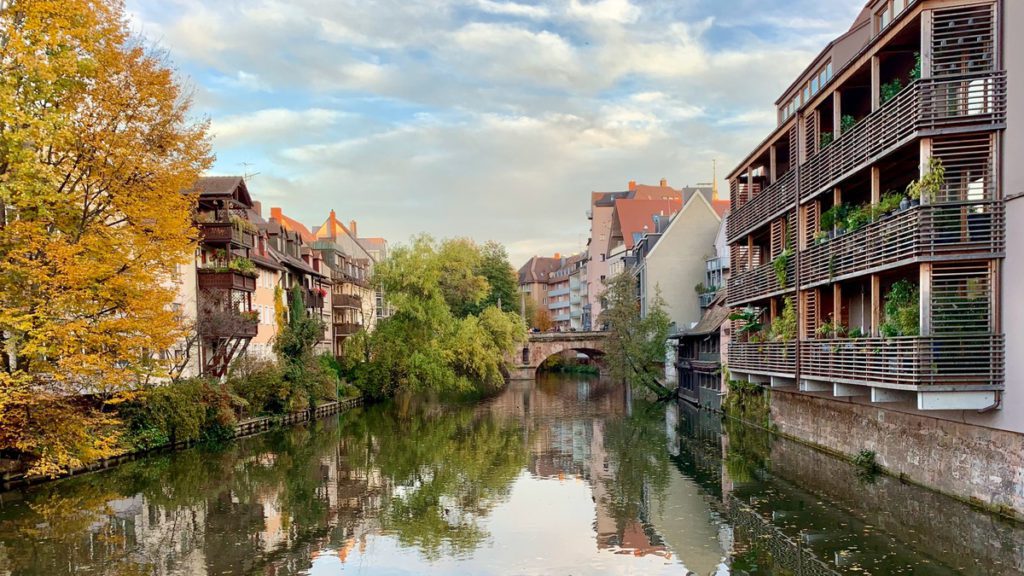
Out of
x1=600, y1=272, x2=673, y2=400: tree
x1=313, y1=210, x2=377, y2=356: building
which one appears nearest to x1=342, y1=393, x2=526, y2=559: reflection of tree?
x1=600, y1=272, x2=673, y2=400: tree

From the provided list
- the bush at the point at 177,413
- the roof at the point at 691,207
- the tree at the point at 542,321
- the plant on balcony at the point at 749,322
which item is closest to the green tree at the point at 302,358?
the bush at the point at 177,413

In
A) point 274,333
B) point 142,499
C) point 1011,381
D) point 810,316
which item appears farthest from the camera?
point 274,333

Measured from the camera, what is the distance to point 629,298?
158 feet

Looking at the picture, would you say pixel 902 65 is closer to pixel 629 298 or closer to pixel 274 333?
pixel 629 298

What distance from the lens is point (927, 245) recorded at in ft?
49.8

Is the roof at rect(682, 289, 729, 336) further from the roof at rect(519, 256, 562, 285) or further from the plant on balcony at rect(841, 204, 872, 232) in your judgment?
the roof at rect(519, 256, 562, 285)

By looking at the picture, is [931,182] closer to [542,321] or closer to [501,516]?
[501,516]

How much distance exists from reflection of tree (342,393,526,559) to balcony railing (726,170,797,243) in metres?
11.3

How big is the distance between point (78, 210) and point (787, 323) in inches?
745

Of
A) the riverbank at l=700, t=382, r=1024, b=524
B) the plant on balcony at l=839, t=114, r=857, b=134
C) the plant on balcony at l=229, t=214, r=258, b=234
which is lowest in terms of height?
the riverbank at l=700, t=382, r=1024, b=524

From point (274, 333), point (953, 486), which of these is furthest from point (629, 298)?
point (953, 486)

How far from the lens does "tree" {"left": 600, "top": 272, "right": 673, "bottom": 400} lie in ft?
154

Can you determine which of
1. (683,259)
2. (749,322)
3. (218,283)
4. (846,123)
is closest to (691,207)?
(683,259)

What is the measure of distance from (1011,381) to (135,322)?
18519 mm
